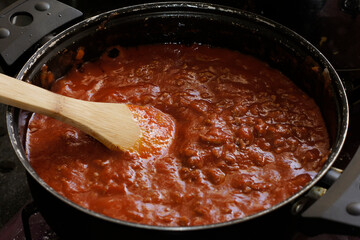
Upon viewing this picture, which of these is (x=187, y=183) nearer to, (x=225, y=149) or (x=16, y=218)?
(x=225, y=149)

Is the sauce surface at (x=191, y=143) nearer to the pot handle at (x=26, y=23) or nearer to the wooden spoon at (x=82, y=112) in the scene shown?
the wooden spoon at (x=82, y=112)

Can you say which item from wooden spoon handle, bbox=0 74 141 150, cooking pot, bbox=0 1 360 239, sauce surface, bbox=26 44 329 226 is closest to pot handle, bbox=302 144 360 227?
cooking pot, bbox=0 1 360 239

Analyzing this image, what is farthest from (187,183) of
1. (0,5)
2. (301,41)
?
(0,5)

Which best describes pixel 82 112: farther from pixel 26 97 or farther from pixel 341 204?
pixel 341 204

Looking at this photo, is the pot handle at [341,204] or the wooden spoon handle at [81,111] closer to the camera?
the pot handle at [341,204]

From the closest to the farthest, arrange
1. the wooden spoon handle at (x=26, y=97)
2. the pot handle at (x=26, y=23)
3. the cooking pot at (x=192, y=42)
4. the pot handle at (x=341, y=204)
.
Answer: the pot handle at (x=341, y=204)
the wooden spoon handle at (x=26, y=97)
the cooking pot at (x=192, y=42)
the pot handle at (x=26, y=23)

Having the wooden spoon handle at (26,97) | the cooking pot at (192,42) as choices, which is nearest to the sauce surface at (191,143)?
the cooking pot at (192,42)
